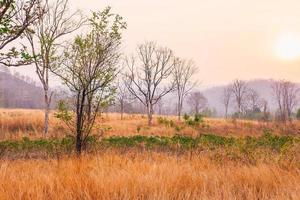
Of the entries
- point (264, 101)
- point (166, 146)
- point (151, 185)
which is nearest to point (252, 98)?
point (264, 101)

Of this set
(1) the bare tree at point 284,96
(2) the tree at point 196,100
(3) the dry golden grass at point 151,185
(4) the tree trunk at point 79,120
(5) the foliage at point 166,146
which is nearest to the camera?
(3) the dry golden grass at point 151,185

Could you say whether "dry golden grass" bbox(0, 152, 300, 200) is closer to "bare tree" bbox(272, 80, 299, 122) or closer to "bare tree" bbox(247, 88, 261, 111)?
"bare tree" bbox(272, 80, 299, 122)

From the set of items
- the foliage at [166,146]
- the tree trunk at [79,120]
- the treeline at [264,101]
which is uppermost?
the treeline at [264,101]

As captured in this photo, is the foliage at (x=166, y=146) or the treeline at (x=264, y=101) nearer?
the foliage at (x=166, y=146)

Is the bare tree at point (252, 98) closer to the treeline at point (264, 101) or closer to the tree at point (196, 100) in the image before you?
the treeline at point (264, 101)

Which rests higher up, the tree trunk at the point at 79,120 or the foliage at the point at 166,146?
the tree trunk at the point at 79,120

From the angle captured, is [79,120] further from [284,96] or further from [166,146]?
[284,96]

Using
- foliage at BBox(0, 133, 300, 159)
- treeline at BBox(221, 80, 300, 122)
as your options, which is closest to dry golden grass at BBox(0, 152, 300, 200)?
foliage at BBox(0, 133, 300, 159)

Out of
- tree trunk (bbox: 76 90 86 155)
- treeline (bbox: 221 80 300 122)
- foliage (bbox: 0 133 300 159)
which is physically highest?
treeline (bbox: 221 80 300 122)

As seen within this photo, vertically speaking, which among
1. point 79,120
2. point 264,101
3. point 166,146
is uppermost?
point 264,101

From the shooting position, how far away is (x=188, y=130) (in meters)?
28.1

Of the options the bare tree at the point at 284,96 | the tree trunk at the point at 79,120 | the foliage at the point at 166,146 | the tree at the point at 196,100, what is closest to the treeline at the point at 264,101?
the bare tree at the point at 284,96

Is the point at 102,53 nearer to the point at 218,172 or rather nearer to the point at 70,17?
the point at 218,172

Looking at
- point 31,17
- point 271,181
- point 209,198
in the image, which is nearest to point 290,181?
point 271,181
